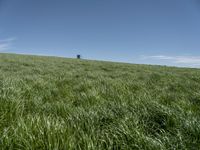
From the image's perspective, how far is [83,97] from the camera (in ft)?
15.7

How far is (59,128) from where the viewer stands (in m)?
2.41

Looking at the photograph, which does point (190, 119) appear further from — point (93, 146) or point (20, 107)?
point (20, 107)

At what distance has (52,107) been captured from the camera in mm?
3797

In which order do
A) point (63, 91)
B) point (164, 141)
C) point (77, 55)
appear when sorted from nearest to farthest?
point (164, 141) → point (63, 91) → point (77, 55)

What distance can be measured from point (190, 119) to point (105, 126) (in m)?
1.27

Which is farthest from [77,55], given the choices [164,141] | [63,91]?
[164,141]

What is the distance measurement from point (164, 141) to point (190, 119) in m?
0.84

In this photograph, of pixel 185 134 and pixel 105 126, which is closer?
pixel 185 134

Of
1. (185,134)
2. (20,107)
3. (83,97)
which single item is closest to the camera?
(185,134)

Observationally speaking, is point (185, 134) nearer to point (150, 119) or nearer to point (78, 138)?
point (150, 119)

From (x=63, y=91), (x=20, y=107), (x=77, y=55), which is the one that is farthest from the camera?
(x=77, y=55)

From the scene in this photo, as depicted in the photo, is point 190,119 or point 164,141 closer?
point 164,141

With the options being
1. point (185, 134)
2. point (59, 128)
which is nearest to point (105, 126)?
point (59, 128)

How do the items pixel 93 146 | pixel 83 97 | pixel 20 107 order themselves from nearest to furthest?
pixel 93 146, pixel 20 107, pixel 83 97
